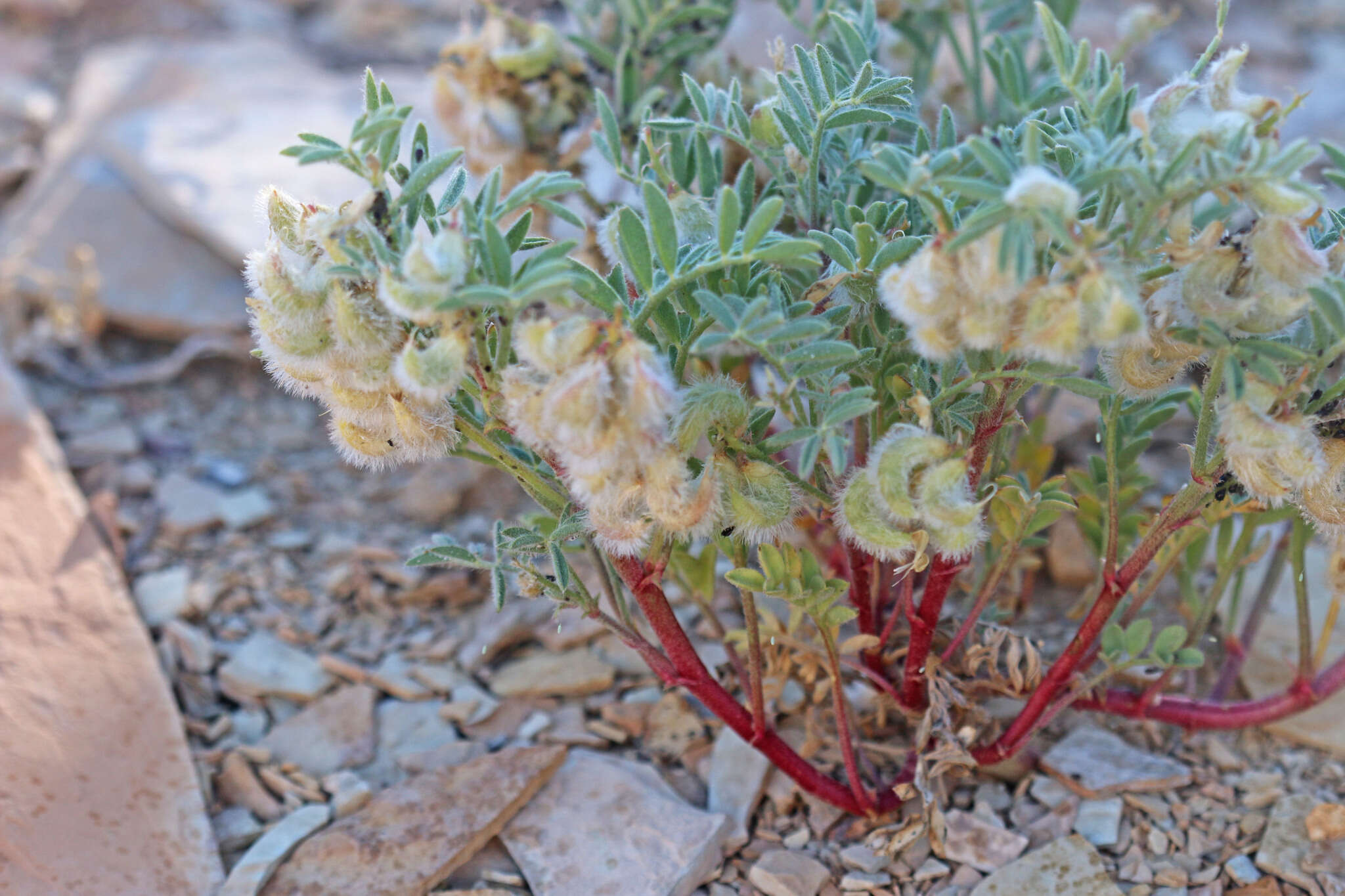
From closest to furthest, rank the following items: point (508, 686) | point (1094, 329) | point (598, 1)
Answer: point (1094, 329)
point (508, 686)
point (598, 1)

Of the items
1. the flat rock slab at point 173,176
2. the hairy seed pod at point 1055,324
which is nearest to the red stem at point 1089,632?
the hairy seed pod at point 1055,324

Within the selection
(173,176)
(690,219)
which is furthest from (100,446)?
(690,219)

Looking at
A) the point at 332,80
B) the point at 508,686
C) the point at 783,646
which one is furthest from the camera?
the point at 332,80

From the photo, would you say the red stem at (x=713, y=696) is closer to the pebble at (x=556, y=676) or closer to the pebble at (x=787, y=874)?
the pebble at (x=787, y=874)

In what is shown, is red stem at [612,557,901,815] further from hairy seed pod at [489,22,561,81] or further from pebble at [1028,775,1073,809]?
hairy seed pod at [489,22,561,81]

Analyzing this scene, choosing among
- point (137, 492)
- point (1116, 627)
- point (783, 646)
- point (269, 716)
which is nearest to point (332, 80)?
point (137, 492)

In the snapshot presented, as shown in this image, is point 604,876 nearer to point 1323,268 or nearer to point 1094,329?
point 1094,329

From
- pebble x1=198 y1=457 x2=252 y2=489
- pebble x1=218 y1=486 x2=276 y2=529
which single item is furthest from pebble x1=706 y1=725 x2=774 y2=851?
pebble x1=198 y1=457 x2=252 y2=489
